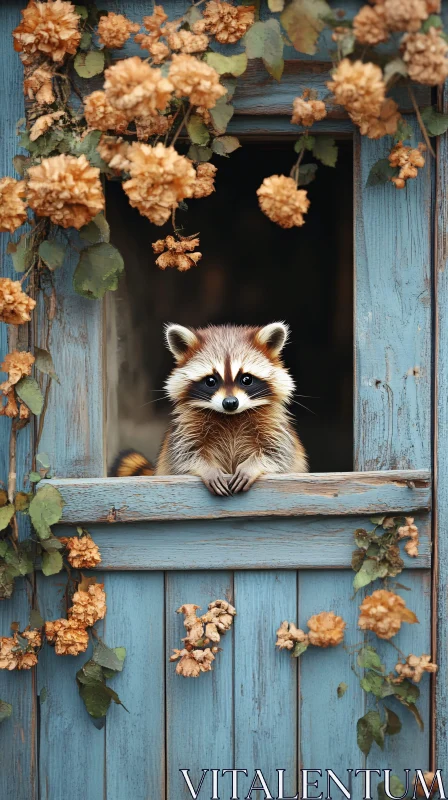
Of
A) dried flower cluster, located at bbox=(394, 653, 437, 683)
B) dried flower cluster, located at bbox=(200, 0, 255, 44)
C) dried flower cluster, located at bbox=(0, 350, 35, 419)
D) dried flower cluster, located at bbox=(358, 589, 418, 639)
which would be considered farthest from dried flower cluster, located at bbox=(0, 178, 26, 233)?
Answer: dried flower cluster, located at bbox=(394, 653, 437, 683)

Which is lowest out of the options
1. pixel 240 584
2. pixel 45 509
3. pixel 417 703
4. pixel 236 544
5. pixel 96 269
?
pixel 417 703

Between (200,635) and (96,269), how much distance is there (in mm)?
1150

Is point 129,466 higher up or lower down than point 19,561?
higher up

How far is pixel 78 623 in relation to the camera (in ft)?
8.51

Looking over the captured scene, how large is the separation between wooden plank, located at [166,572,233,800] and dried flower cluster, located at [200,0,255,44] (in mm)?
1626

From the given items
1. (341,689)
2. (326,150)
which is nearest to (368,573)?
(341,689)

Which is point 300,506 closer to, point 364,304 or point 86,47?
point 364,304

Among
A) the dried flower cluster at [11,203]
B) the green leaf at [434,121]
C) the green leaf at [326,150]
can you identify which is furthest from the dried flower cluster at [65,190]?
the green leaf at [434,121]

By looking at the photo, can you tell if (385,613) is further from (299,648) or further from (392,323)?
(392,323)

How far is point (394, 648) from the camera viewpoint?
2656mm

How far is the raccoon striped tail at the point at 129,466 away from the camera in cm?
328

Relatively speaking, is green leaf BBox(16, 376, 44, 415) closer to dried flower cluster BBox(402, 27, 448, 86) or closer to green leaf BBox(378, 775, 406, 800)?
dried flower cluster BBox(402, 27, 448, 86)

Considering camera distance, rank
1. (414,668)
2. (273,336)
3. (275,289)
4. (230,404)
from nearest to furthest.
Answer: (414,668) → (230,404) → (273,336) → (275,289)

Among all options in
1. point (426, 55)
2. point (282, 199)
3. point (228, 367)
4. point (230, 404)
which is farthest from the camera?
point (228, 367)
